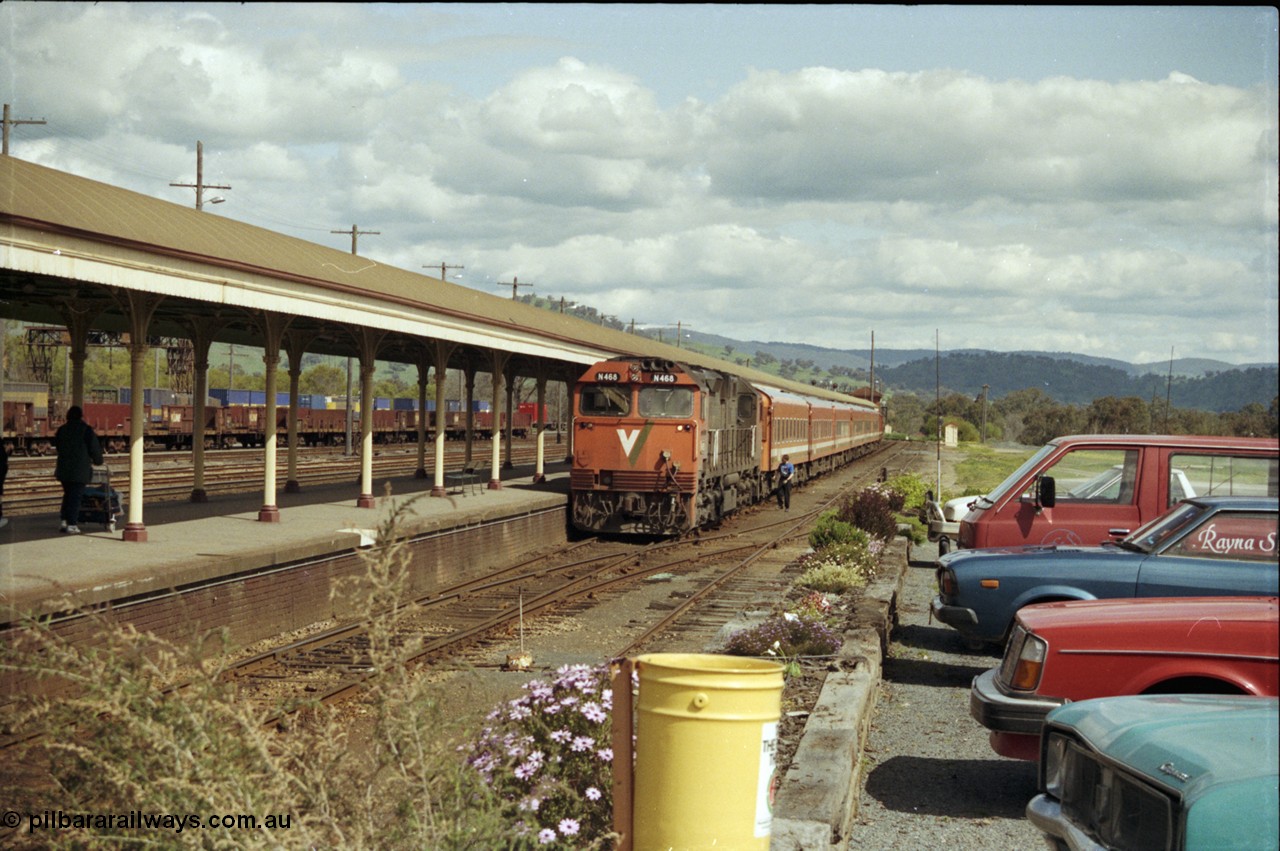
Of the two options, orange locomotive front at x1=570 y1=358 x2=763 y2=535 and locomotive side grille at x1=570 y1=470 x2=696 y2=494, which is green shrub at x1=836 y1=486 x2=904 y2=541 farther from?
orange locomotive front at x1=570 y1=358 x2=763 y2=535

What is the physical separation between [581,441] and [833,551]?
7.33 m

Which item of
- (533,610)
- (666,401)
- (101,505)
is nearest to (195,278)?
(101,505)

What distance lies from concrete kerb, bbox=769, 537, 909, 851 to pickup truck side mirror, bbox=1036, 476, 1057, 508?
1.99 metres

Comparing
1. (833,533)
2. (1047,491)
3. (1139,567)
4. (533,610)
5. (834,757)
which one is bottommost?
(533,610)

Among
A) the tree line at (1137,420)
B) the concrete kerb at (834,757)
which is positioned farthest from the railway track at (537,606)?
the tree line at (1137,420)

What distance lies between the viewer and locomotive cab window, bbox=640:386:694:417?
23.2m

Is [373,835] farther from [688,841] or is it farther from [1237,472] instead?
[1237,472]

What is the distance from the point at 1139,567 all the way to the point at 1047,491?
279 centimetres

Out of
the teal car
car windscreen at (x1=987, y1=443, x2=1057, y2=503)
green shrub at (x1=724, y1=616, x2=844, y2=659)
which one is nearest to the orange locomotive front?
car windscreen at (x1=987, y1=443, x2=1057, y2=503)

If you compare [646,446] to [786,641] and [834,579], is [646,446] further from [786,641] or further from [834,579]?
[786,641]

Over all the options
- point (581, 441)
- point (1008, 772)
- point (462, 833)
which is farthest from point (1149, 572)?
point (581, 441)

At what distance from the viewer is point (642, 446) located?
2334 cm

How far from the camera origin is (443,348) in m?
23.5

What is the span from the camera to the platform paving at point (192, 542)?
11.2 m
